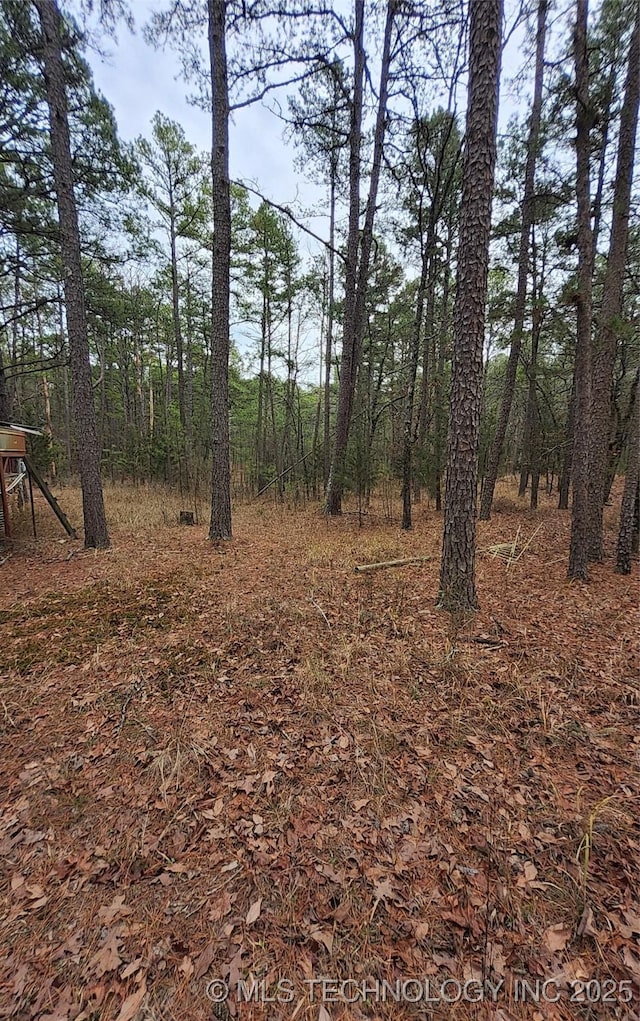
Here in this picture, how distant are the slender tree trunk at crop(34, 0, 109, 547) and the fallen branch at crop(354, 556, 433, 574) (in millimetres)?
5221

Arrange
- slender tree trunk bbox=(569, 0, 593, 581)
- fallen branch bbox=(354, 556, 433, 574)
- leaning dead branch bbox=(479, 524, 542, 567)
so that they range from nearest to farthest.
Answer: slender tree trunk bbox=(569, 0, 593, 581) → fallen branch bbox=(354, 556, 433, 574) → leaning dead branch bbox=(479, 524, 542, 567)

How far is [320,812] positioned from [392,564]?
4.40 meters

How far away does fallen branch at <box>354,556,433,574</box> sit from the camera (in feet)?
20.3

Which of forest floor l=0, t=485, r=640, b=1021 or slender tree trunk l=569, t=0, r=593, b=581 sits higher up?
slender tree trunk l=569, t=0, r=593, b=581

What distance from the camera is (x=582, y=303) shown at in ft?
16.7

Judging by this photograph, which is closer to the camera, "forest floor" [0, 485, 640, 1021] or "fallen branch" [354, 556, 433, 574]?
"forest floor" [0, 485, 640, 1021]

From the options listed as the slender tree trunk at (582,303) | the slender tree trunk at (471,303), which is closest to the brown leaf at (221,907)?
the slender tree trunk at (471,303)

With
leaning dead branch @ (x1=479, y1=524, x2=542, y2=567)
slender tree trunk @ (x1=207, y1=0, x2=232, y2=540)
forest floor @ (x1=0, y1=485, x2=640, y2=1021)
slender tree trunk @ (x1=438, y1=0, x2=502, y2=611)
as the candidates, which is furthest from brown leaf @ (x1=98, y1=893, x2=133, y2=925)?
slender tree trunk @ (x1=207, y1=0, x2=232, y2=540)

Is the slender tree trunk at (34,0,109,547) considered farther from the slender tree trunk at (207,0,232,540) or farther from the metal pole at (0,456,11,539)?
the slender tree trunk at (207,0,232,540)

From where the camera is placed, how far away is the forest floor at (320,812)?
1.51 meters

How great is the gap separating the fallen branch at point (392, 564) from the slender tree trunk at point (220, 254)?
3350 millimetres

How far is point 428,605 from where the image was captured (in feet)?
15.5

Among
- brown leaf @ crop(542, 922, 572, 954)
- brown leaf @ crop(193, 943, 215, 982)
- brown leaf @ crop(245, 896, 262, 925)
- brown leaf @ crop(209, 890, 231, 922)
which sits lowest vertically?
brown leaf @ crop(193, 943, 215, 982)

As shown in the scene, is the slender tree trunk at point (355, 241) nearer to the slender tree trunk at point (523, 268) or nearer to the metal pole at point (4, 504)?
the slender tree trunk at point (523, 268)
